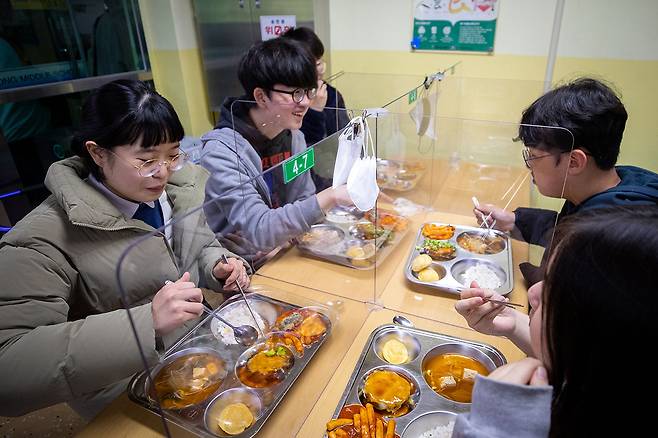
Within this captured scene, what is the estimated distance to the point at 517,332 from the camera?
980 millimetres

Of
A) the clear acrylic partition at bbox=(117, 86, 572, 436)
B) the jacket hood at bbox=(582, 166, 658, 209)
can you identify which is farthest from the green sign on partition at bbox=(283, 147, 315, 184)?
the jacket hood at bbox=(582, 166, 658, 209)

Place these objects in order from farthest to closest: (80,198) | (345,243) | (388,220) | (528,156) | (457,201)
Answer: (457,201)
(388,220)
(345,243)
(528,156)
(80,198)

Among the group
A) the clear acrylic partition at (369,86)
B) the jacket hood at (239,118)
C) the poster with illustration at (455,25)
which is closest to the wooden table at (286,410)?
the jacket hood at (239,118)

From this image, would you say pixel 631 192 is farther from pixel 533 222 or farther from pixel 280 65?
pixel 280 65

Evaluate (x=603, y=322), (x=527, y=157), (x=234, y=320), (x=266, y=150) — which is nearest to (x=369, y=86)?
(x=266, y=150)

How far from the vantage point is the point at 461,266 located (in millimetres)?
1420

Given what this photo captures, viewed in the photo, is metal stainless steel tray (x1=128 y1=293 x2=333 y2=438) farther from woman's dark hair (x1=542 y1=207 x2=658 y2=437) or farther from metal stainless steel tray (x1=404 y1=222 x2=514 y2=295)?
woman's dark hair (x1=542 y1=207 x2=658 y2=437)

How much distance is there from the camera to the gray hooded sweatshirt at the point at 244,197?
101 cm

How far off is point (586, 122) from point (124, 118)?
4.31ft

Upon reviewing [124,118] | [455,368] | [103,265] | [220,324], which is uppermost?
[124,118]

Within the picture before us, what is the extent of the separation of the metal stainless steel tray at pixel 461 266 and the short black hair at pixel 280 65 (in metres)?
0.78

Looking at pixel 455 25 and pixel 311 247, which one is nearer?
pixel 311 247

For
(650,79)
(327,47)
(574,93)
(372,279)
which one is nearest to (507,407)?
(372,279)

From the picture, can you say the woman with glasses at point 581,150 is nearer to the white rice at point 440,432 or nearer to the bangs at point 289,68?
the white rice at point 440,432
